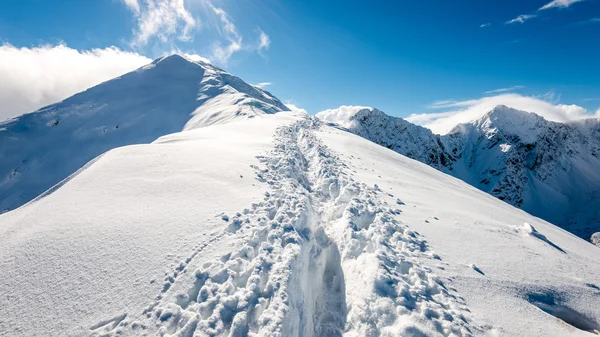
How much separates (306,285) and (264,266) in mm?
1217

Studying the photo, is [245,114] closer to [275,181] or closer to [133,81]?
[275,181]

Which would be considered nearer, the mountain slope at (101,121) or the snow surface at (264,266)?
the snow surface at (264,266)

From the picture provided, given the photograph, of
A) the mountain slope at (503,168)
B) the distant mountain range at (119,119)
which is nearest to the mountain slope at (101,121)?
the distant mountain range at (119,119)

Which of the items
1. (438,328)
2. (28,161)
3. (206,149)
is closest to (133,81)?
(28,161)

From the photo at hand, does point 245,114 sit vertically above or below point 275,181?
above

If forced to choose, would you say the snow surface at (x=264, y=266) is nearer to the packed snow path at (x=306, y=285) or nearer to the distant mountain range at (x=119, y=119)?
the packed snow path at (x=306, y=285)

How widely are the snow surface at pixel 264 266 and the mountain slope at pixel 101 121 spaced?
37.6 metres

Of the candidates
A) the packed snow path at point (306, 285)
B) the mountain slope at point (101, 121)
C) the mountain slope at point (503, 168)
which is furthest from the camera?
the mountain slope at point (503, 168)

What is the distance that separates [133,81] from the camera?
90.6 meters

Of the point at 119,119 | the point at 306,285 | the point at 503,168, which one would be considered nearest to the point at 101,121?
the point at 119,119

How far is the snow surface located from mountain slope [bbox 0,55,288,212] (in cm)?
3761

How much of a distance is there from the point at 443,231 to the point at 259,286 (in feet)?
20.7

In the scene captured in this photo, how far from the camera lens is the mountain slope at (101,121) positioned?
58156 mm

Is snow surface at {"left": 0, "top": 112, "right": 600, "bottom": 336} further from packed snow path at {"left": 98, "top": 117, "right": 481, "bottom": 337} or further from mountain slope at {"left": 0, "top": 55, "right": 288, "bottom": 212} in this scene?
mountain slope at {"left": 0, "top": 55, "right": 288, "bottom": 212}
